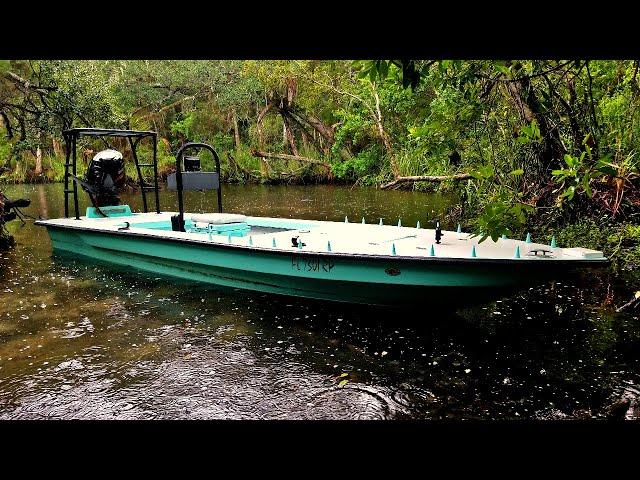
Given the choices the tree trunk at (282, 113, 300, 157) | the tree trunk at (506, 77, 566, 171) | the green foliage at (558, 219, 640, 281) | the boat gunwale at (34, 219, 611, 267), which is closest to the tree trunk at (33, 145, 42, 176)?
the tree trunk at (282, 113, 300, 157)

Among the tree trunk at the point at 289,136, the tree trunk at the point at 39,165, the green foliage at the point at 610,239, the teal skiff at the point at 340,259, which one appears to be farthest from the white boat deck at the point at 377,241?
the tree trunk at the point at 39,165

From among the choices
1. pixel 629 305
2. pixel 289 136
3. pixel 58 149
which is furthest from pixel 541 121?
pixel 58 149

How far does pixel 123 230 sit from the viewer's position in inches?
375

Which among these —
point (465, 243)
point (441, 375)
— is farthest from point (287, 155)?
point (441, 375)

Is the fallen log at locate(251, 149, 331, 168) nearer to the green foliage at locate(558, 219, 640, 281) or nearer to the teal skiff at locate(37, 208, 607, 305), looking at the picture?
the teal skiff at locate(37, 208, 607, 305)

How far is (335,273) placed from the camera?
6.93 metres

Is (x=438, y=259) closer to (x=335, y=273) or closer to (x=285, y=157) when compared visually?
(x=335, y=273)

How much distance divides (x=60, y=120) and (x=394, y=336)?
40.6ft

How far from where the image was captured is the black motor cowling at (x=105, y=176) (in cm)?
1118

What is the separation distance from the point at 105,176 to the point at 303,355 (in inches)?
293

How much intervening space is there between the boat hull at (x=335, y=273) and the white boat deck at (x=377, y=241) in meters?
0.12

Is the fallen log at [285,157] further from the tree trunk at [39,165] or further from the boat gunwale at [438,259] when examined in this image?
the boat gunwale at [438,259]

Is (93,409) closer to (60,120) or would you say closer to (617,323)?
(617,323)

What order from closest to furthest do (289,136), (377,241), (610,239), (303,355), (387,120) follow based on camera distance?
(303,355) → (377,241) → (610,239) → (387,120) → (289,136)
